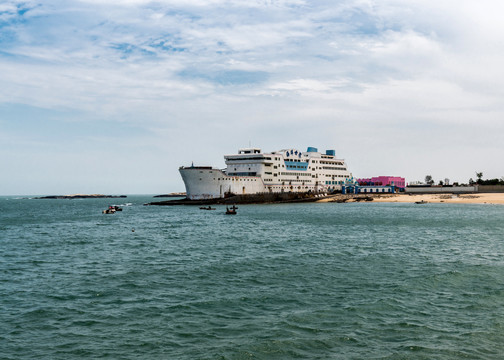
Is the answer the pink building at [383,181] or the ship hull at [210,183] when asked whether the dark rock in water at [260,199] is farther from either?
the pink building at [383,181]

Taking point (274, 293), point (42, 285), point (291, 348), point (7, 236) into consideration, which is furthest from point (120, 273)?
point (7, 236)

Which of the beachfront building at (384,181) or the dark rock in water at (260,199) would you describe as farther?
the beachfront building at (384,181)

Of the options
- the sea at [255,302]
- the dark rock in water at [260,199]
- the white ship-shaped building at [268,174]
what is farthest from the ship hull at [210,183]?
the sea at [255,302]

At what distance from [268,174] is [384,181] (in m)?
58.8

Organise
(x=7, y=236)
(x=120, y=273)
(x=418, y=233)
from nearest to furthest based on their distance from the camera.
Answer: (x=120, y=273), (x=418, y=233), (x=7, y=236)

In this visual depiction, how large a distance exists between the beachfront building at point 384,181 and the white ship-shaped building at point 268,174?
16374mm

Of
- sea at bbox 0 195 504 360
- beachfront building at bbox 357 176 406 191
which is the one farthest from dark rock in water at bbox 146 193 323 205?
sea at bbox 0 195 504 360

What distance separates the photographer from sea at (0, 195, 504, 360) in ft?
43.8

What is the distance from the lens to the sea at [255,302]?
13352 mm

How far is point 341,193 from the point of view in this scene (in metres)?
144

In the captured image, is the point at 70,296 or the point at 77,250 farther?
the point at 77,250

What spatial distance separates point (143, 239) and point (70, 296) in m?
21.9

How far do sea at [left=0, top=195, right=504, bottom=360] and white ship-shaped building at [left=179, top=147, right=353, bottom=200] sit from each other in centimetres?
7424

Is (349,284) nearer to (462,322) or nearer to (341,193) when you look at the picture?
(462,322)
